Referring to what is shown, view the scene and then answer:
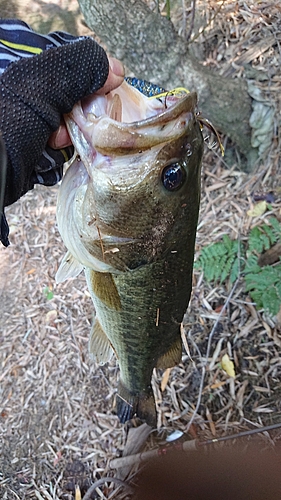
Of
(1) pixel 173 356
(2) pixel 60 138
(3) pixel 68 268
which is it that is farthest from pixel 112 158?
(1) pixel 173 356

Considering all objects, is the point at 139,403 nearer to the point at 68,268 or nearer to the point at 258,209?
the point at 68,268

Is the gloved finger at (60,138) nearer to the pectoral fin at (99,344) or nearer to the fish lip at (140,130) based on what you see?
the fish lip at (140,130)

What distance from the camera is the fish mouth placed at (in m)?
1.11

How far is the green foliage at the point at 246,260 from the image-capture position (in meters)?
2.39

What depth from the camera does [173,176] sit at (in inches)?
47.8

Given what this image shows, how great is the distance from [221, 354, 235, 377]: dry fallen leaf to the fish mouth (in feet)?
5.56

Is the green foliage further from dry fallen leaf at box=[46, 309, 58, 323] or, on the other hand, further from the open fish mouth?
the open fish mouth

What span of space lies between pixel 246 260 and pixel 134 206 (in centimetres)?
150

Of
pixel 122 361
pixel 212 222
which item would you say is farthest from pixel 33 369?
pixel 212 222

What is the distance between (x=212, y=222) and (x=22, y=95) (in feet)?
6.36

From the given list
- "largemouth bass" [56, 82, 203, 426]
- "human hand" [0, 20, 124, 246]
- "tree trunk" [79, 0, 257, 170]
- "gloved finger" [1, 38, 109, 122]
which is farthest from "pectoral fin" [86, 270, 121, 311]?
"tree trunk" [79, 0, 257, 170]

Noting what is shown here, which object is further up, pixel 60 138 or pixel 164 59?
pixel 60 138

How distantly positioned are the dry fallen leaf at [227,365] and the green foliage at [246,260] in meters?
0.37

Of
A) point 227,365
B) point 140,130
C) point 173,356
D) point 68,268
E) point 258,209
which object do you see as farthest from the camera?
point 258,209
